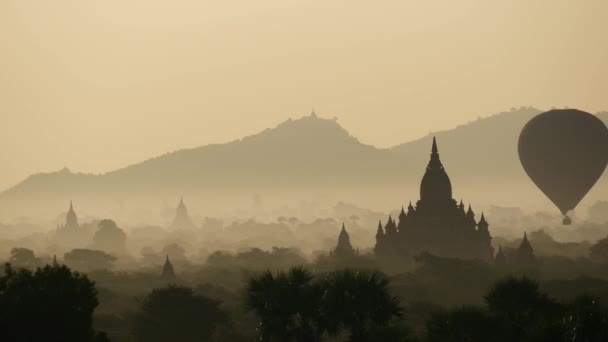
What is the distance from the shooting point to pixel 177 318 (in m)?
88.6

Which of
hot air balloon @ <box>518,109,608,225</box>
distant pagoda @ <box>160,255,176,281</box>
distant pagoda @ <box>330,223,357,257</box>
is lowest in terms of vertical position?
distant pagoda @ <box>160,255,176,281</box>

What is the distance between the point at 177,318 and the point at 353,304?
28313 millimetres

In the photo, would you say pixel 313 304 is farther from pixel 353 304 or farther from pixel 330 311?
pixel 353 304

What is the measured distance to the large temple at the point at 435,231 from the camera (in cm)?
14950

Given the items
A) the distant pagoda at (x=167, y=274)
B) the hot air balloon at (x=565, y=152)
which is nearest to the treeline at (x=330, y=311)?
the distant pagoda at (x=167, y=274)

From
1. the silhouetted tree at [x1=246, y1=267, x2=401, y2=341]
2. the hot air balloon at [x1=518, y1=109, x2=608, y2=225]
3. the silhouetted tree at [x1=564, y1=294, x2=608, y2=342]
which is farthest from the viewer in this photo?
the hot air balloon at [x1=518, y1=109, x2=608, y2=225]

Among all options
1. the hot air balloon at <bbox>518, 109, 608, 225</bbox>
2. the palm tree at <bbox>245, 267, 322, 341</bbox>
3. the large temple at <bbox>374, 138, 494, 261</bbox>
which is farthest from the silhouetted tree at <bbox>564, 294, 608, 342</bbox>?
the hot air balloon at <bbox>518, 109, 608, 225</bbox>

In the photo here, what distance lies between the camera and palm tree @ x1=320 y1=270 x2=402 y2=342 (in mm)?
64125

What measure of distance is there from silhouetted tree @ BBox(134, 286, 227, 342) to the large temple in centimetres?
6237

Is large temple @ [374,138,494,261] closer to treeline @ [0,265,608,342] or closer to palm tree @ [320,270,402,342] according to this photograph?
treeline @ [0,265,608,342]

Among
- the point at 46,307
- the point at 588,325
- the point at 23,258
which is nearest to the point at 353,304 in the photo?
the point at 588,325

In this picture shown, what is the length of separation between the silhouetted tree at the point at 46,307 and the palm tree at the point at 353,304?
47.2ft

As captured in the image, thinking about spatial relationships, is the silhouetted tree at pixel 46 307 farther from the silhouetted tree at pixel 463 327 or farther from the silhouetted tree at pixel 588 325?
the silhouetted tree at pixel 588 325

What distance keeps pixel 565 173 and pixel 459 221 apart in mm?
36657
